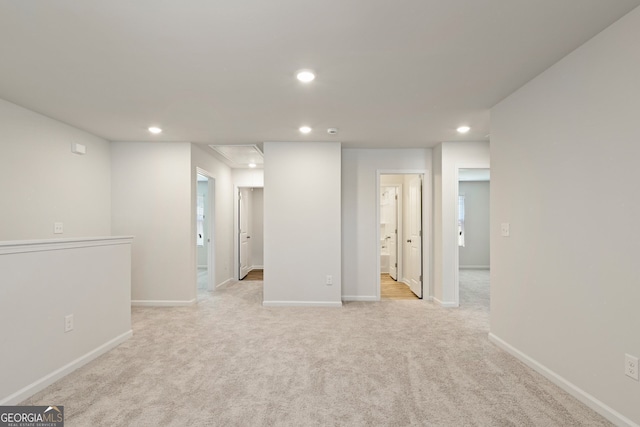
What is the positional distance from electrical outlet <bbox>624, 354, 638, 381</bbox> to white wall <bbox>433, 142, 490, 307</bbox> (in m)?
3.00

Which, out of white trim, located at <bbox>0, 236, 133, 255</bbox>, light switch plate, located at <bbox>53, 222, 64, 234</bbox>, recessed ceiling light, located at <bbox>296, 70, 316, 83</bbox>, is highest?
recessed ceiling light, located at <bbox>296, 70, 316, 83</bbox>

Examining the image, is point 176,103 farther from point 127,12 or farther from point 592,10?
point 592,10

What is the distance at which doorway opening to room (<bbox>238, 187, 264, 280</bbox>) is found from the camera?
7.30 meters

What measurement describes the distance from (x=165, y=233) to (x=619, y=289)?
500 cm

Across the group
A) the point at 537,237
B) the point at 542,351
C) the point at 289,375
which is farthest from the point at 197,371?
the point at 537,237

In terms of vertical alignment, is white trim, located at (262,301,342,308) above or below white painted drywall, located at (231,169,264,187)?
below

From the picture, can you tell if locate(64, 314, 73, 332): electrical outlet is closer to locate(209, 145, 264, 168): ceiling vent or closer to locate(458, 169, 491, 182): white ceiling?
locate(209, 145, 264, 168): ceiling vent

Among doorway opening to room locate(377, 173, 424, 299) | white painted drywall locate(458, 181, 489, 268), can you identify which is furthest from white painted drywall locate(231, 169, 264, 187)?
white painted drywall locate(458, 181, 489, 268)

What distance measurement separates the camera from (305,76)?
8.98 feet

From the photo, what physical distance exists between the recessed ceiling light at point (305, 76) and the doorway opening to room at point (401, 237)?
9.43 ft

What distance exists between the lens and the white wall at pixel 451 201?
496cm

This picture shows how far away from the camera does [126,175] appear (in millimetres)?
4996

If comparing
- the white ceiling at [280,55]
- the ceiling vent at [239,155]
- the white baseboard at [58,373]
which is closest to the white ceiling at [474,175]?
the white ceiling at [280,55]

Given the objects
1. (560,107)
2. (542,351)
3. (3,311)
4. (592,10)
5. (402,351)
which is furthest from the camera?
(402,351)
